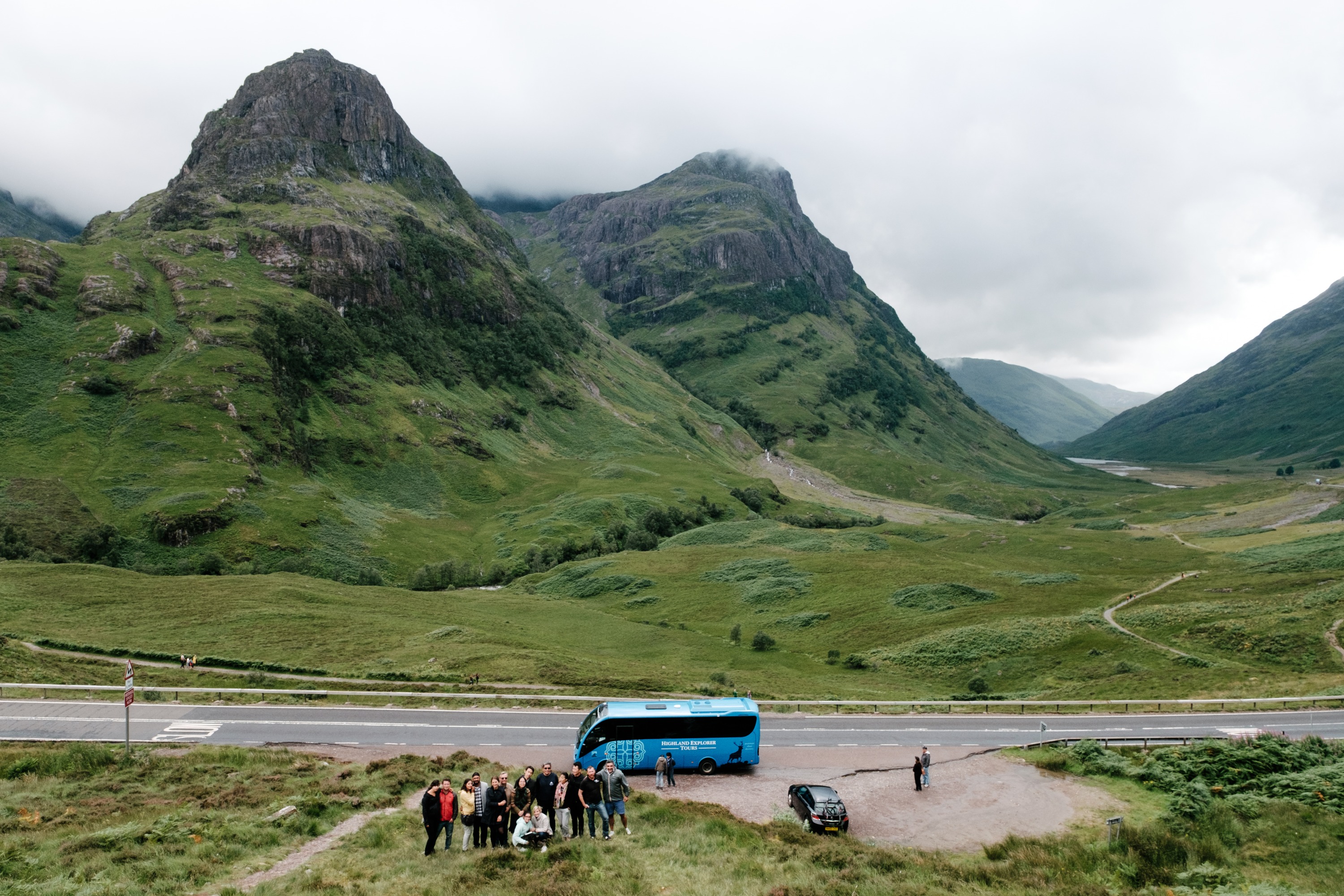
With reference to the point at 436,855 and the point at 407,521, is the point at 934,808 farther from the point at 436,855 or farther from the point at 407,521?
the point at 407,521

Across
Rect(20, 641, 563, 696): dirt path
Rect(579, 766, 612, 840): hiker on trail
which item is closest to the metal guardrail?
Rect(20, 641, 563, 696): dirt path

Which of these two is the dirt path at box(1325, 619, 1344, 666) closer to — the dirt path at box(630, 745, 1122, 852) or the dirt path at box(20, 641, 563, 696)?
the dirt path at box(630, 745, 1122, 852)

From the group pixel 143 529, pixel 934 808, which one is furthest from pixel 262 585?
pixel 934 808

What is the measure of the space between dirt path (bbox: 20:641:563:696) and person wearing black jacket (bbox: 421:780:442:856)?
28.1 m

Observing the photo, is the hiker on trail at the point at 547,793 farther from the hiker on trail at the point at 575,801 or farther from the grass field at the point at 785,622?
the grass field at the point at 785,622

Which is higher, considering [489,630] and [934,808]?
[489,630]

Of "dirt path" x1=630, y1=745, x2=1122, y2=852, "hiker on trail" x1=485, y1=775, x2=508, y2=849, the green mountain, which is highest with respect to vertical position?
the green mountain

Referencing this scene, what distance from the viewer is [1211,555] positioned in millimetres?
122438

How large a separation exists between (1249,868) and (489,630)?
6980 cm

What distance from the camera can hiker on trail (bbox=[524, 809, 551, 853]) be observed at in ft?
76.2

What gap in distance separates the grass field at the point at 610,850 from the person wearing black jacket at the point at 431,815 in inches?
20.4

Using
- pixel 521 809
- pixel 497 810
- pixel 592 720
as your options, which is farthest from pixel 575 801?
pixel 592 720

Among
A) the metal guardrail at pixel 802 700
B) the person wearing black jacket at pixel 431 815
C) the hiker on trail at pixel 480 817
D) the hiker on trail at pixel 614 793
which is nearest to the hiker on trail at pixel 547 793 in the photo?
the hiker on trail at pixel 480 817

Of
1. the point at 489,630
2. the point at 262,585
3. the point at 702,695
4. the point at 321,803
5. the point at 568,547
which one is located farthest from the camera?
the point at 568,547
